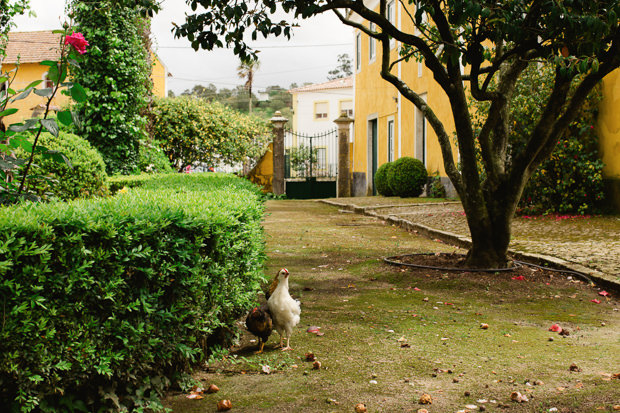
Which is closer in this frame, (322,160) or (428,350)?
(428,350)

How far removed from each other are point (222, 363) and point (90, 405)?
1.10 meters

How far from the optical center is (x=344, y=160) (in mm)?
22312

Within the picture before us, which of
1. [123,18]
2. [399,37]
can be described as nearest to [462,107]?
[399,37]

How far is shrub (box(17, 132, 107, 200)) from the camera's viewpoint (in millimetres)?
6309

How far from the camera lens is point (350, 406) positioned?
300 cm

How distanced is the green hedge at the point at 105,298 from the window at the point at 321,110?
1662 inches

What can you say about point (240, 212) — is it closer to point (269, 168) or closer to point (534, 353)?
point (534, 353)

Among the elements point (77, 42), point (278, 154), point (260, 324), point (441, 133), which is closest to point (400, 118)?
point (278, 154)

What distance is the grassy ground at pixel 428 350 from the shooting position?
10.1 feet

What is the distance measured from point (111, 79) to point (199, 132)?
298 inches

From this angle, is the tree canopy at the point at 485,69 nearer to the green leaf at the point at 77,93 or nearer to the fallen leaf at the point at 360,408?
the green leaf at the point at 77,93

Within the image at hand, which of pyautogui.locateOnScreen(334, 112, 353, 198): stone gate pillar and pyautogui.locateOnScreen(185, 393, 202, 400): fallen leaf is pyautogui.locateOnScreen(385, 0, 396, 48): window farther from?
pyautogui.locateOnScreen(185, 393, 202, 400): fallen leaf

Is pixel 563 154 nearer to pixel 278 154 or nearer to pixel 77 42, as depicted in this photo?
pixel 77 42

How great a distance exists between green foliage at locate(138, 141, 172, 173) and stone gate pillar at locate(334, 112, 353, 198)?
9042mm
